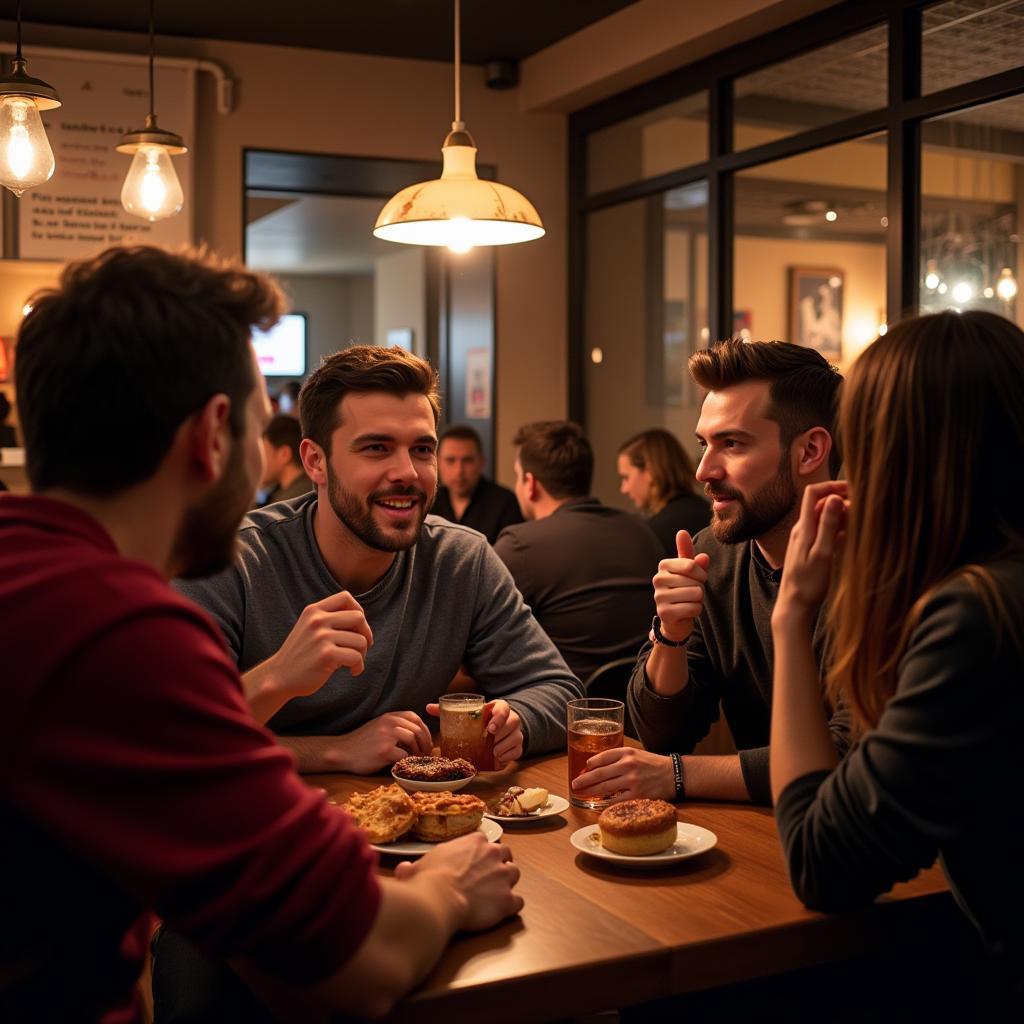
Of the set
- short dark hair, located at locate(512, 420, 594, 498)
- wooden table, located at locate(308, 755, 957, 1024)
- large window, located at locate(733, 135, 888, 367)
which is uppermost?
large window, located at locate(733, 135, 888, 367)

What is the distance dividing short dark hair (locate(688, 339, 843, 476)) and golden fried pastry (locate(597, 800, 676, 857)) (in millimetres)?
846

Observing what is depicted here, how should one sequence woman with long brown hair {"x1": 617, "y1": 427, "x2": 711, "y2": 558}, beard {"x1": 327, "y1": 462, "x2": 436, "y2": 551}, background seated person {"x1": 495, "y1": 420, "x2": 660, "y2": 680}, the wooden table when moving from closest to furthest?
the wooden table < beard {"x1": 327, "y1": 462, "x2": 436, "y2": 551} < background seated person {"x1": 495, "y1": 420, "x2": 660, "y2": 680} < woman with long brown hair {"x1": 617, "y1": 427, "x2": 711, "y2": 558}

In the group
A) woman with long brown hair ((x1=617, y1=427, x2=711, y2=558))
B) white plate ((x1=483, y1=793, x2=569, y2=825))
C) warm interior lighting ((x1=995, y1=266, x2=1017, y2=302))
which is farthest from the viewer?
woman with long brown hair ((x1=617, y1=427, x2=711, y2=558))

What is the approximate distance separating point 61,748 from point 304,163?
16.6ft

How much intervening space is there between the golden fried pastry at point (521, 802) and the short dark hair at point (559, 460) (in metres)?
2.35

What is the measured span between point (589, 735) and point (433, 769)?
0.24m

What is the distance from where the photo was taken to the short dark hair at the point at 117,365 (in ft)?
3.68

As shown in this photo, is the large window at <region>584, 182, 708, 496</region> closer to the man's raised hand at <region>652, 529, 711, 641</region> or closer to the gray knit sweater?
the gray knit sweater

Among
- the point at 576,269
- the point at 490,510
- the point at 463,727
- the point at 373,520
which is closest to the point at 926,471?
the point at 463,727

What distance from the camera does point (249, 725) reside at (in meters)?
1.07

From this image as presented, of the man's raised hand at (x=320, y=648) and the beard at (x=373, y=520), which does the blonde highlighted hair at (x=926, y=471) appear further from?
the beard at (x=373, y=520)

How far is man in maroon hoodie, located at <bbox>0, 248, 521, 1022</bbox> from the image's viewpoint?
994 millimetres

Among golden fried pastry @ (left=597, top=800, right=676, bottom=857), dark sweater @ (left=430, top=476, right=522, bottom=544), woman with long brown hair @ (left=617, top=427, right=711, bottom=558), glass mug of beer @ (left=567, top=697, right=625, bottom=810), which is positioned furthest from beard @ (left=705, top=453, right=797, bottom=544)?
dark sweater @ (left=430, top=476, right=522, bottom=544)

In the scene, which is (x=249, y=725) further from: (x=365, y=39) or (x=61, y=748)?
(x=365, y=39)
